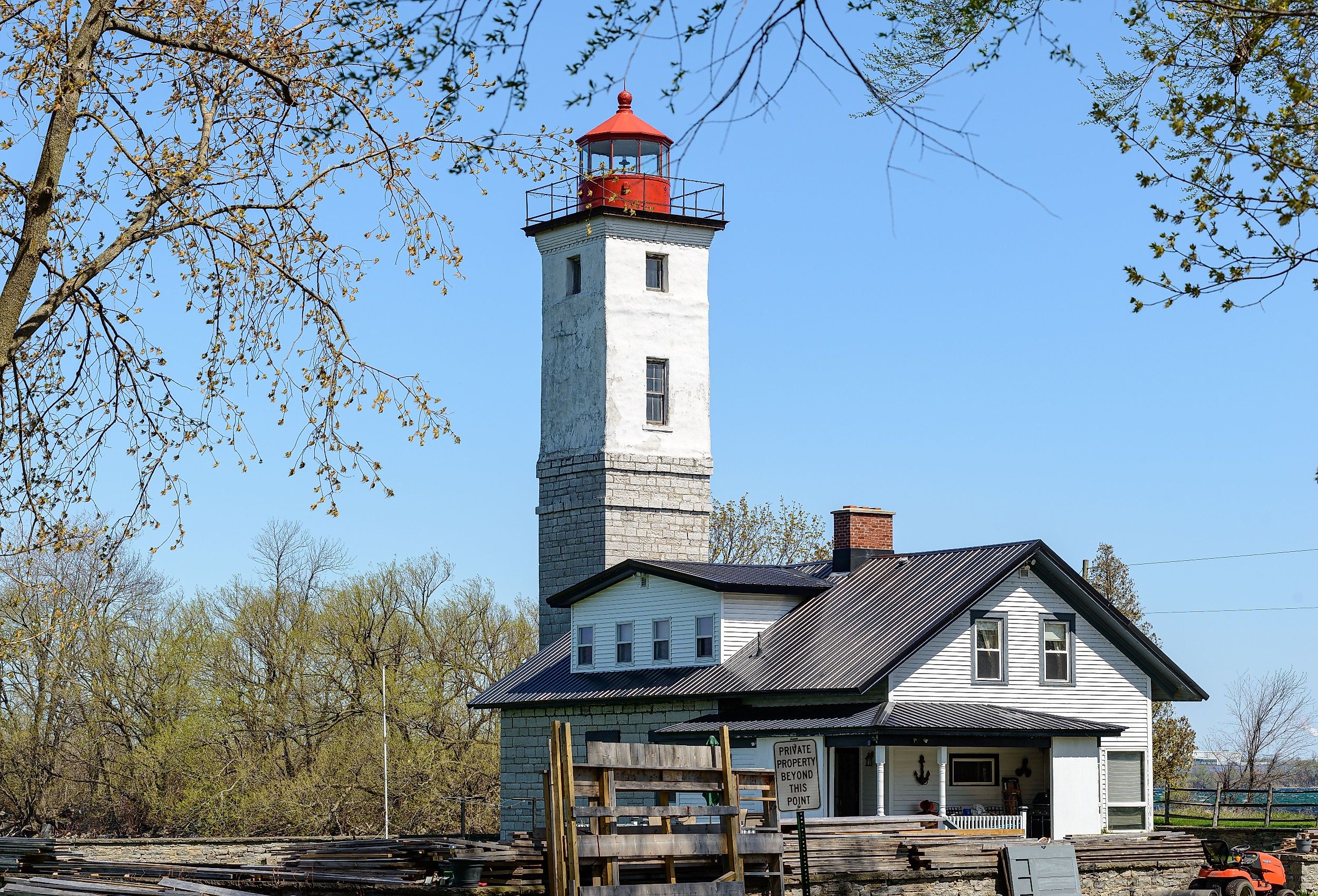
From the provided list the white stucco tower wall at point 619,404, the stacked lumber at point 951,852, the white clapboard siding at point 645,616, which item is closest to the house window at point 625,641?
the white clapboard siding at point 645,616

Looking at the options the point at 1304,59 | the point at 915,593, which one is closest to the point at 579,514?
the point at 915,593

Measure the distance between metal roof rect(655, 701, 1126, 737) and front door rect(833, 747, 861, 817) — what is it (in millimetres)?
1363

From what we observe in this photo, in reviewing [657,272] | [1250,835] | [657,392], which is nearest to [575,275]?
[657,272]

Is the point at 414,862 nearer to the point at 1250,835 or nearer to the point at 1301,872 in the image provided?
the point at 1301,872

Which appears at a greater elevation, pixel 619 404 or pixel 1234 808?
pixel 619 404

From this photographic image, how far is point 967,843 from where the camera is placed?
1085 inches

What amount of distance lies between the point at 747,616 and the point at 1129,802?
8.91 m

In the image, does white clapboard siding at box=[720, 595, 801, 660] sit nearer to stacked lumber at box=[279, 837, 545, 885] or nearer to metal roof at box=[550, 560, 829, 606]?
metal roof at box=[550, 560, 829, 606]

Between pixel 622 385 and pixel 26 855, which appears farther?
pixel 622 385

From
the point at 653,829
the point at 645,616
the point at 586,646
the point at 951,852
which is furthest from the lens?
the point at 586,646

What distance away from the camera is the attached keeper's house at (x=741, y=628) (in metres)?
34.3

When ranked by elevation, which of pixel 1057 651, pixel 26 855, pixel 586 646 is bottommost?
pixel 26 855

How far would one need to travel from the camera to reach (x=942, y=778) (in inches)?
1287

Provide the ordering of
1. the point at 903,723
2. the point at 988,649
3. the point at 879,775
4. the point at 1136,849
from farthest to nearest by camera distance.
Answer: the point at 988,649
the point at 879,775
the point at 903,723
the point at 1136,849
